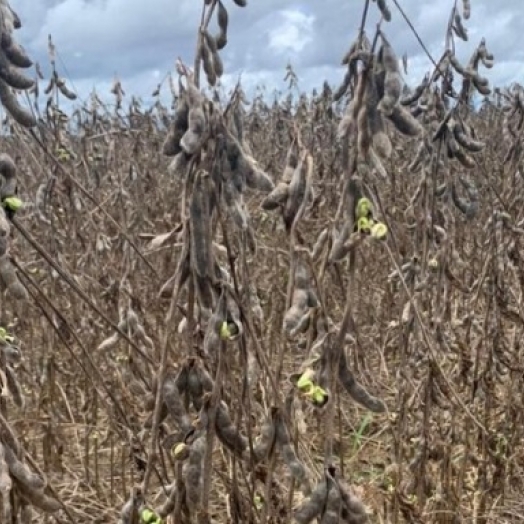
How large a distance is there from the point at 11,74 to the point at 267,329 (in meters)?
3.44

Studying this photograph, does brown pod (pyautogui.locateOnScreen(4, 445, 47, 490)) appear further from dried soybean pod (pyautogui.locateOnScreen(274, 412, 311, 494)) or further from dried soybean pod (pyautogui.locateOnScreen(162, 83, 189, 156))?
dried soybean pod (pyautogui.locateOnScreen(162, 83, 189, 156))

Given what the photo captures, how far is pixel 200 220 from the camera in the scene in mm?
1620

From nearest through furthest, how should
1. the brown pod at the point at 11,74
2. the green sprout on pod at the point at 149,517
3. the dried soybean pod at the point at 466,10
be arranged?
the brown pod at the point at 11,74, the green sprout on pod at the point at 149,517, the dried soybean pod at the point at 466,10

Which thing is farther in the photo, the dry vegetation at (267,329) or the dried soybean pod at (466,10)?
the dried soybean pod at (466,10)

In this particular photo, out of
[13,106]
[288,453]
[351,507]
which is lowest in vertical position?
[351,507]

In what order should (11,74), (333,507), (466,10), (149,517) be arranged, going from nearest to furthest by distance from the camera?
1. (11,74)
2. (333,507)
3. (149,517)
4. (466,10)

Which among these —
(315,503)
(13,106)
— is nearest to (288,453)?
(315,503)

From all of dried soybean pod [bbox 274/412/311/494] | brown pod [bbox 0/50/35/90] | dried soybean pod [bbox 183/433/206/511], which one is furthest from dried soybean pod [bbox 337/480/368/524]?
brown pod [bbox 0/50/35/90]

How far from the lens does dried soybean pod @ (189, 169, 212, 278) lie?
162 centimetres

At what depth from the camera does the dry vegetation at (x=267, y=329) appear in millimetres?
1643

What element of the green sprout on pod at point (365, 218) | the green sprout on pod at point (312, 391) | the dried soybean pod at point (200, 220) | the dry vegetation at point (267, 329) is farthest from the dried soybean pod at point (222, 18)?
the green sprout on pod at point (312, 391)

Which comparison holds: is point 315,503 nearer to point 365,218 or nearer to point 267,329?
point 365,218

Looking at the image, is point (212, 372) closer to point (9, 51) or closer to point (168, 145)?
point (168, 145)

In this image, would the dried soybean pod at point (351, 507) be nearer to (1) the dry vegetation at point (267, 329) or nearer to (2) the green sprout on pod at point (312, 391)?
(1) the dry vegetation at point (267, 329)
